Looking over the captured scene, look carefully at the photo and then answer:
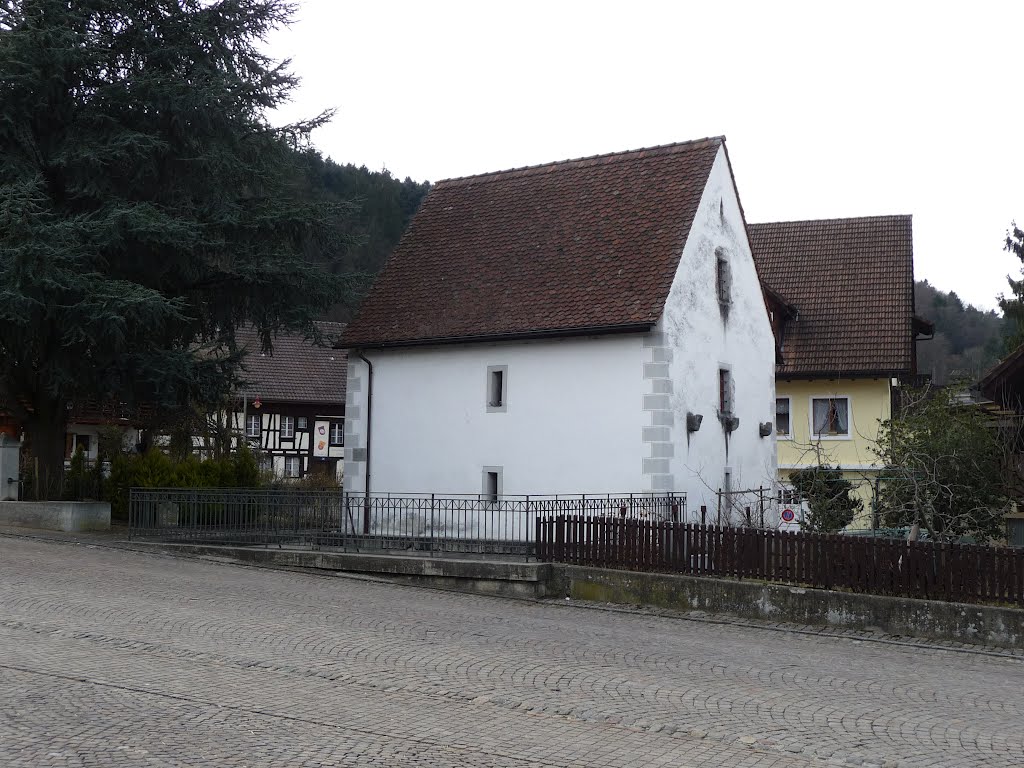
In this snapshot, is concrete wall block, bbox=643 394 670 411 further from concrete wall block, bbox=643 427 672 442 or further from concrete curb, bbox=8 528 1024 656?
Result: concrete curb, bbox=8 528 1024 656

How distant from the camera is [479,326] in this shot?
80.6 feet

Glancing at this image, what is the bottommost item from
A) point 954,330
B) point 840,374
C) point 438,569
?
point 438,569

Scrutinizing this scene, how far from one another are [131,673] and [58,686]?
77 cm

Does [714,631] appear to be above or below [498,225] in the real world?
below

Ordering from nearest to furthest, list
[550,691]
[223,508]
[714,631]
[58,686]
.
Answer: [58,686], [550,691], [714,631], [223,508]

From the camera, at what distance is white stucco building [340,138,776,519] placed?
22.8m

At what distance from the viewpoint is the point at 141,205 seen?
907 inches

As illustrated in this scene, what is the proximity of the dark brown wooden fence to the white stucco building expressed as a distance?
4.01m

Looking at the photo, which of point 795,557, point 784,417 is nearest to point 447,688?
point 795,557

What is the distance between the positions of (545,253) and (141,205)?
834cm

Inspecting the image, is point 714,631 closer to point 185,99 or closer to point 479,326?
point 479,326

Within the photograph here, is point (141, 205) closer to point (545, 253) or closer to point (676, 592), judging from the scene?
point (545, 253)

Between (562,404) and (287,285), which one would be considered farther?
(287,285)

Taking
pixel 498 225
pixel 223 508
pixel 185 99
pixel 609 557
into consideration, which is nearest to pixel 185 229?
pixel 185 99
